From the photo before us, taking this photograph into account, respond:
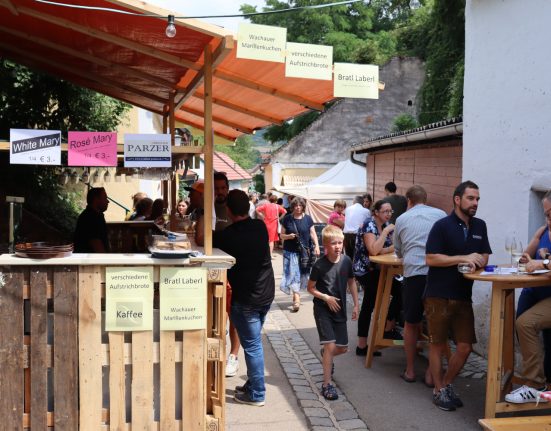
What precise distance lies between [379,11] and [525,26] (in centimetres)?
3944

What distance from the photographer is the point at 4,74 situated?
1067 cm

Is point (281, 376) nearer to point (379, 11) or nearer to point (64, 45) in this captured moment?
point (64, 45)

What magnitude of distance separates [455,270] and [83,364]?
2964 mm

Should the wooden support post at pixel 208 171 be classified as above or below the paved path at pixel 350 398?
above

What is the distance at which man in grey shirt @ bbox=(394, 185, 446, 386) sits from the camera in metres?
6.27

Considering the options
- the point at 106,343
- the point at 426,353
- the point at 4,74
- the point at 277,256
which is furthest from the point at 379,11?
the point at 106,343

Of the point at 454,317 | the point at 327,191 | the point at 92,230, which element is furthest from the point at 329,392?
the point at 327,191

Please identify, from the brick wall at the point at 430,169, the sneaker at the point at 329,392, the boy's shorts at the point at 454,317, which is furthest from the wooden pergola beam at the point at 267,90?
the brick wall at the point at 430,169

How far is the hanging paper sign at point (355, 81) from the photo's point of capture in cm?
550

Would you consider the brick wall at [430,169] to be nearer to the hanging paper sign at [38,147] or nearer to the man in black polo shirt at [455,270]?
the man in black polo shirt at [455,270]

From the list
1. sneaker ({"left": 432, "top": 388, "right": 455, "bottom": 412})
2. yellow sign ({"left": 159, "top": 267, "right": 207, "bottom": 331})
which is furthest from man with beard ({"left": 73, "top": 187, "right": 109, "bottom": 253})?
sneaker ({"left": 432, "top": 388, "right": 455, "bottom": 412})

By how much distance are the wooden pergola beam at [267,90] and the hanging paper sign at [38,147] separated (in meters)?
2.21

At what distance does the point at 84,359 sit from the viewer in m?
4.40

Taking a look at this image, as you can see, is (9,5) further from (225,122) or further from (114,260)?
(225,122)
